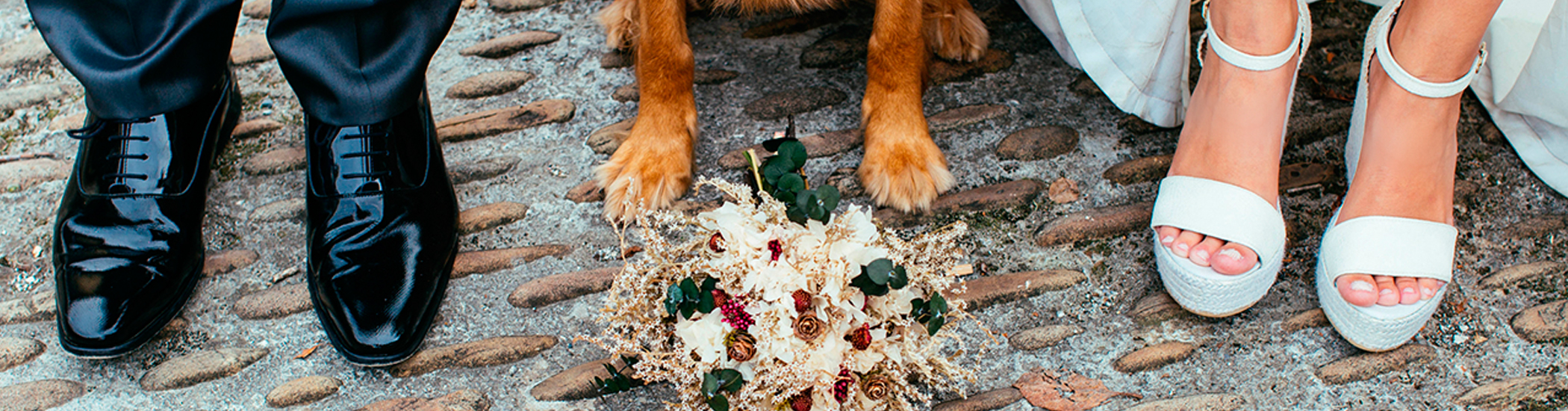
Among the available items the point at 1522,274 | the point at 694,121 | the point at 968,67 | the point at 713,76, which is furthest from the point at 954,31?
the point at 1522,274

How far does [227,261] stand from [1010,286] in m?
1.58

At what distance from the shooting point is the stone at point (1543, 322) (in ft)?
5.57

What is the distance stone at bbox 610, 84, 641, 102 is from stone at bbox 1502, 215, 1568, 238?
6.27ft

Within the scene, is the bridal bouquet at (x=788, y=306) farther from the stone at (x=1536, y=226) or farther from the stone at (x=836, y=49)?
the stone at (x=1536, y=226)

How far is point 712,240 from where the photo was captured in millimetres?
1281

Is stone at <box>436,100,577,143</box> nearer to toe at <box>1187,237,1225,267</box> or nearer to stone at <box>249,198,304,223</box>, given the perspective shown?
stone at <box>249,198,304,223</box>

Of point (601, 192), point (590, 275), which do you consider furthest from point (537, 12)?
point (590, 275)

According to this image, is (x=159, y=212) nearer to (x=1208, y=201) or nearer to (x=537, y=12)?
(x=537, y=12)

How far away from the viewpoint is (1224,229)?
163 cm

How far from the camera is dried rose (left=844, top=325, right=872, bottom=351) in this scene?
1204 millimetres

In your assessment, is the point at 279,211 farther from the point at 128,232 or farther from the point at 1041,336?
the point at 1041,336

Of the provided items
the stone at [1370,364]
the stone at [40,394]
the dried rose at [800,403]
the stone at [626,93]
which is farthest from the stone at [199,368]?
the stone at [1370,364]

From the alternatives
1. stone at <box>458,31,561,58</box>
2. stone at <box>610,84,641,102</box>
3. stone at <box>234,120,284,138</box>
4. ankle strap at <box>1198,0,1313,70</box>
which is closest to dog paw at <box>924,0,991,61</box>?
ankle strap at <box>1198,0,1313,70</box>

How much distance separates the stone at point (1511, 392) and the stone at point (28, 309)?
2.61 metres
